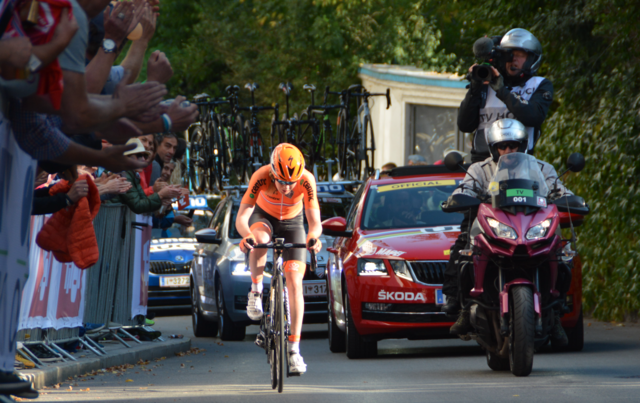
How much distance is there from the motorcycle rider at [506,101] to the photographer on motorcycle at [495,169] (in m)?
0.17

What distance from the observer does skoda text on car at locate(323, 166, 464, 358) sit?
10.5m

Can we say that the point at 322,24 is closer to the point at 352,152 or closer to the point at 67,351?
the point at 352,152

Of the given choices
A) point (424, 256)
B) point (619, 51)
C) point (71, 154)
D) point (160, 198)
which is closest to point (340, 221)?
point (424, 256)

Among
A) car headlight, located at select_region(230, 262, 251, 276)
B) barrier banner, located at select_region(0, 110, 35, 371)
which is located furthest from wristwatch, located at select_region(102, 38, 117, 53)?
car headlight, located at select_region(230, 262, 251, 276)

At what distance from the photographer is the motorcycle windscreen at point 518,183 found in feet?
27.9

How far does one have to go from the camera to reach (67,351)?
10.6 metres

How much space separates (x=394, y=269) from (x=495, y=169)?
1966mm

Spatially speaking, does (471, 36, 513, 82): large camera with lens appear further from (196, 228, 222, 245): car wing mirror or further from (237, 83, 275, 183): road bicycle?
(237, 83, 275, 183): road bicycle

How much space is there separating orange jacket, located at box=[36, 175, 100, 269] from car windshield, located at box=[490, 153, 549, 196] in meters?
3.06

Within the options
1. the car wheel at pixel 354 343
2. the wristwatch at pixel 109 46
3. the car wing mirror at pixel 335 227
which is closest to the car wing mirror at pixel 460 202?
the car wheel at pixel 354 343

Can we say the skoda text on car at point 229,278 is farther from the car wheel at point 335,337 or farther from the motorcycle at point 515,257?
the motorcycle at point 515,257

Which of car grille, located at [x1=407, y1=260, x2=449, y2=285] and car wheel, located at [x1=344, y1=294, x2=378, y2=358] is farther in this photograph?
car wheel, located at [x1=344, y1=294, x2=378, y2=358]

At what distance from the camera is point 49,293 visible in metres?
9.91

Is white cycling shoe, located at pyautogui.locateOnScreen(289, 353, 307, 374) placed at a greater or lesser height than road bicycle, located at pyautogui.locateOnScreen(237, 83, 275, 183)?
lesser
